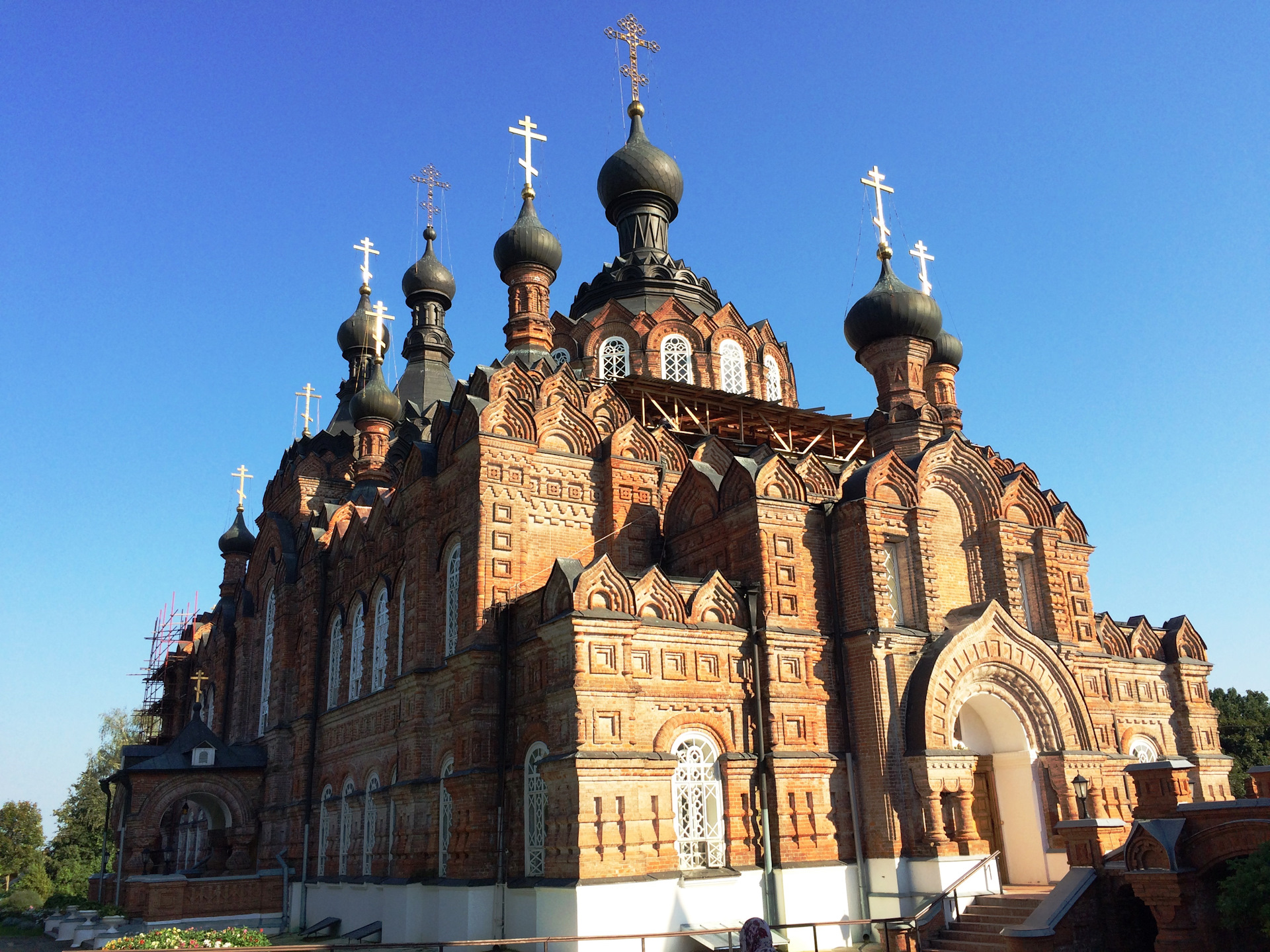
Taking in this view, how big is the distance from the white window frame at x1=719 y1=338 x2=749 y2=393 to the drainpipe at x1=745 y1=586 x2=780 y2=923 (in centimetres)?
724

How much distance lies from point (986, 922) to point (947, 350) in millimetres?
10721

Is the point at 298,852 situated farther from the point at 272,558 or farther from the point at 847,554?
the point at 847,554

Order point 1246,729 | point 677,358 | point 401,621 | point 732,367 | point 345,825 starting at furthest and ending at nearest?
point 1246,729
point 732,367
point 677,358
point 345,825
point 401,621

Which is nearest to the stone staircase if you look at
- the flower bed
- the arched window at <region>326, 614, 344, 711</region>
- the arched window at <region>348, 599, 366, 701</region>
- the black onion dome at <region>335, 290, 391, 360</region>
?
the flower bed

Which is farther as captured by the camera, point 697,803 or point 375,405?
point 375,405

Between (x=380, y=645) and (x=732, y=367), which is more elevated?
(x=732, y=367)

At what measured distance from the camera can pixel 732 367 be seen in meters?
19.5

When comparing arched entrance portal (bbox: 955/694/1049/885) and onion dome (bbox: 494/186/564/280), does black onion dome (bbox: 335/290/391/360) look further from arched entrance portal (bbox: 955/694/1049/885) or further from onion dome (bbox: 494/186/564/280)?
arched entrance portal (bbox: 955/694/1049/885)

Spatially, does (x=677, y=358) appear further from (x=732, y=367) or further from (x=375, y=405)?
(x=375, y=405)

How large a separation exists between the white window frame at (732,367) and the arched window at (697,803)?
28.4 feet

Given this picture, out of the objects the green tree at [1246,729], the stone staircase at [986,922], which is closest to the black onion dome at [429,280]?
the stone staircase at [986,922]

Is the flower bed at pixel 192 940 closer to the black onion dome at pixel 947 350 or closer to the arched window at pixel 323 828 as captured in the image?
the arched window at pixel 323 828

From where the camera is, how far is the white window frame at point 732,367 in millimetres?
19328

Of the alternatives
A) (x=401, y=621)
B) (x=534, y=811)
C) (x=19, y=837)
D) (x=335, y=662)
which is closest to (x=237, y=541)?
(x=335, y=662)
